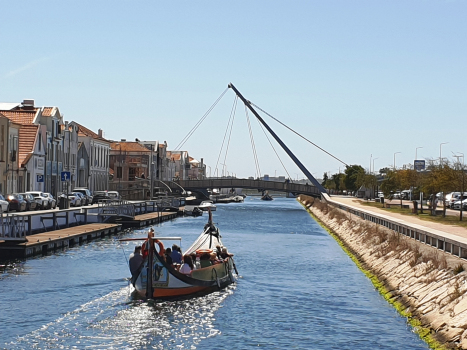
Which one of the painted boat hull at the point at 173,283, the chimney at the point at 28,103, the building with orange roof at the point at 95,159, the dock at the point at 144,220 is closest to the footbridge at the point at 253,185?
the building with orange roof at the point at 95,159

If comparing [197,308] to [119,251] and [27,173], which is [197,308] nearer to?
[119,251]

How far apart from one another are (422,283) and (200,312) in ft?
29.9

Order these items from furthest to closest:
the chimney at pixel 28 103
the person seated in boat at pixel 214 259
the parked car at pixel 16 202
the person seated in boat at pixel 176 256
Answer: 1. the chimney at pixel 28 103
2. the parked car at pixel 16 202
3. the person seated in boat at pixel 214 259
4. the person seated in boat at pixel 176 256

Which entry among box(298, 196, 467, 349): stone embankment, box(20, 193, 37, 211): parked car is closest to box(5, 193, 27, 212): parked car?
box(20, 193, 37, 211): parked car

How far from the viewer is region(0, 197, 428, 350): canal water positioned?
24.1 m

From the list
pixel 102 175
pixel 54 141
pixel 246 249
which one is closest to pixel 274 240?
pixel 246 249

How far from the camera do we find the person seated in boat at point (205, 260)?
3553cm

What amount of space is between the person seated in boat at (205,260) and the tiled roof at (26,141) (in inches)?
2022

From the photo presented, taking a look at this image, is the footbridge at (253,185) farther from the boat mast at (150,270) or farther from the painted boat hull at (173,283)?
the boat mast at (150,270)

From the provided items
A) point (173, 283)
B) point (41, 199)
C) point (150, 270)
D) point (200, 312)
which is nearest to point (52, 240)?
point (173, 283)

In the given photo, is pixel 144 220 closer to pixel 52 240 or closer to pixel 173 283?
pixel 52 240

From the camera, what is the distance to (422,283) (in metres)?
30.3

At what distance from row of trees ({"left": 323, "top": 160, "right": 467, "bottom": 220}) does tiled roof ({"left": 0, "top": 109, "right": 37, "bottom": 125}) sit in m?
46.5

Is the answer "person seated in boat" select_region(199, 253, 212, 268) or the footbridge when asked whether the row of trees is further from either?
"person seated in boat" select_region(199, 253, 212, 268)
